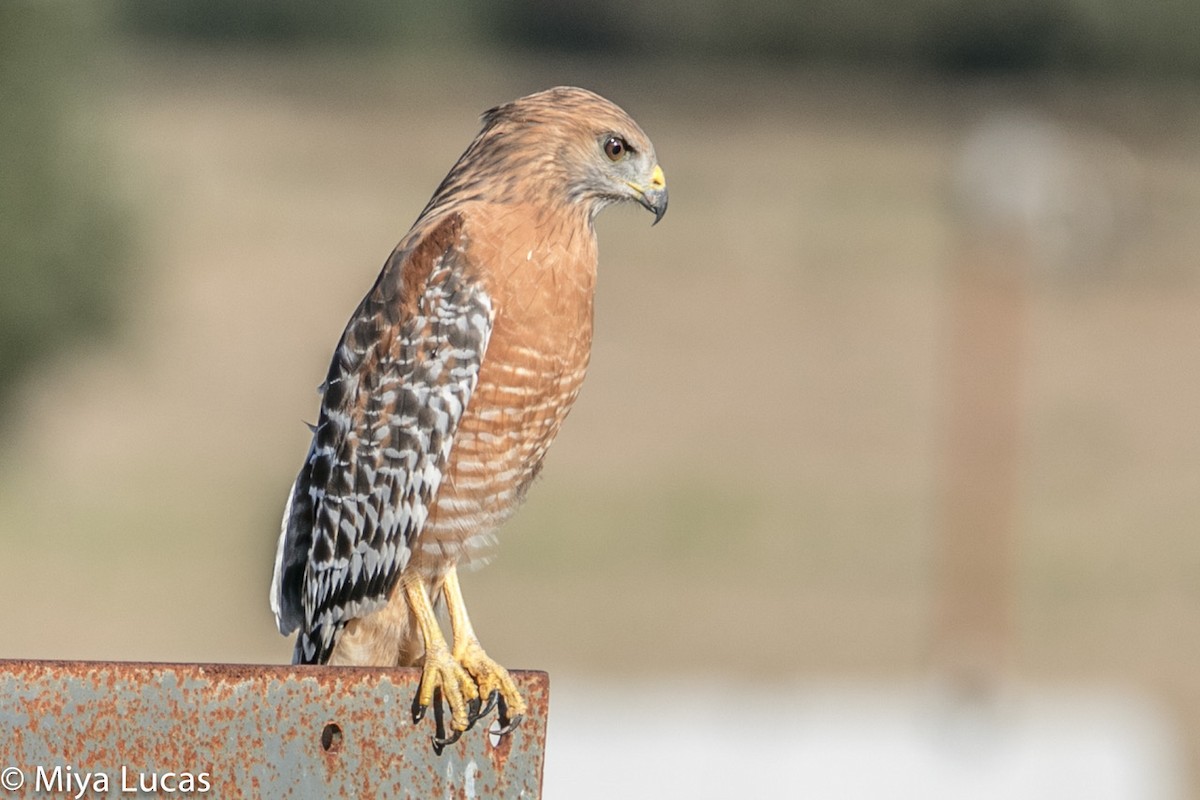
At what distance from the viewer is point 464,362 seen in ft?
15.8

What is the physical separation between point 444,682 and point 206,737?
0.88m

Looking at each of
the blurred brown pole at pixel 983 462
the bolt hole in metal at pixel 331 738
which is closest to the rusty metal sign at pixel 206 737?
the bolt hole in metal at pixel 331 738

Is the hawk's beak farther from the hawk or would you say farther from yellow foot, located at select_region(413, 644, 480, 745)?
yellow foot, located at select_region(413, 644, 480, 745)

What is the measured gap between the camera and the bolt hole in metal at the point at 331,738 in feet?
11.2

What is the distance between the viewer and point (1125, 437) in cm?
2922

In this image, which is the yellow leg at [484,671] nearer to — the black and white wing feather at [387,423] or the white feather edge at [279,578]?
the black and white wing feather at [387,423]

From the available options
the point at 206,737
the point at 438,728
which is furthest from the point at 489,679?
the point at 206,737

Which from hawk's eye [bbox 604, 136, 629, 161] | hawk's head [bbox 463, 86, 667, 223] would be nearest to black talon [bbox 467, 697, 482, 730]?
hawk's head [bbox 463, 86, 667, 223]

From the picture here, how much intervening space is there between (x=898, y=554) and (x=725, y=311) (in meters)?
12.0

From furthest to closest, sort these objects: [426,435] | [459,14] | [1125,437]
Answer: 1. [459,14]
2. [1125,437]
3. [426,435]

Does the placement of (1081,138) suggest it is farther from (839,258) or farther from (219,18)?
(219,18)

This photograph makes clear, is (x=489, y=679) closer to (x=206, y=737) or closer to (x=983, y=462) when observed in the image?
(x=206, y=737)

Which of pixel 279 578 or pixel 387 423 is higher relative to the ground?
pixel 387 423

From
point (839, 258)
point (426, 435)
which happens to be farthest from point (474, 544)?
point (839, 258)
